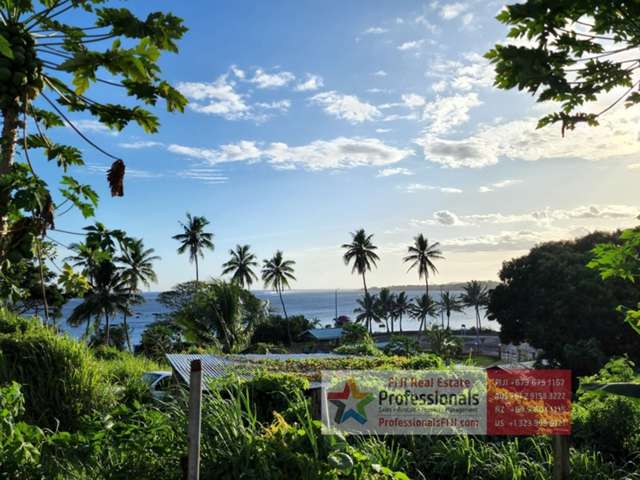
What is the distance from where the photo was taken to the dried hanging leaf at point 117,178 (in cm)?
243

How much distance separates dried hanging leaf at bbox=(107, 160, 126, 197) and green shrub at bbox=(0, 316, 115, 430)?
4.04 m

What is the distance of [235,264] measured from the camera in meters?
55.8

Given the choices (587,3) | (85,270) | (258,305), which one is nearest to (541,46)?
(587,3)

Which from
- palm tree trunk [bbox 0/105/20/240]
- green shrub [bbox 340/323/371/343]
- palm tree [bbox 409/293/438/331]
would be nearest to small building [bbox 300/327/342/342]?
green shrub [bbox 340/323/371/343]

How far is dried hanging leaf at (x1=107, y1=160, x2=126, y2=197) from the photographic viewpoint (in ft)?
7.96

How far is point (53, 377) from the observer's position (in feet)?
18.9

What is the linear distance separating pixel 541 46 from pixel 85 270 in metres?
3.08

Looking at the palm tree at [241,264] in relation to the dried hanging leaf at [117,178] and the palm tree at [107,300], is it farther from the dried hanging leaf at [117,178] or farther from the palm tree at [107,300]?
the dried hanging leaf at [117,178]

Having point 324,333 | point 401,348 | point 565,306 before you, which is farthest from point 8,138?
point 324,333

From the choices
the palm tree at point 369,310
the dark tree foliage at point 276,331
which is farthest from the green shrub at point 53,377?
the palm tree at point 369,310

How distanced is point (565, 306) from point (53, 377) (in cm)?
3372

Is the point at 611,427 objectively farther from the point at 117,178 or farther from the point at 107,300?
the point at 107,300

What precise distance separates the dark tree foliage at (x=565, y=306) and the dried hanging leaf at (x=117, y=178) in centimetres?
3173

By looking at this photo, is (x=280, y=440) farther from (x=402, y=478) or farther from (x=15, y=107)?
(x=15, y=107)
